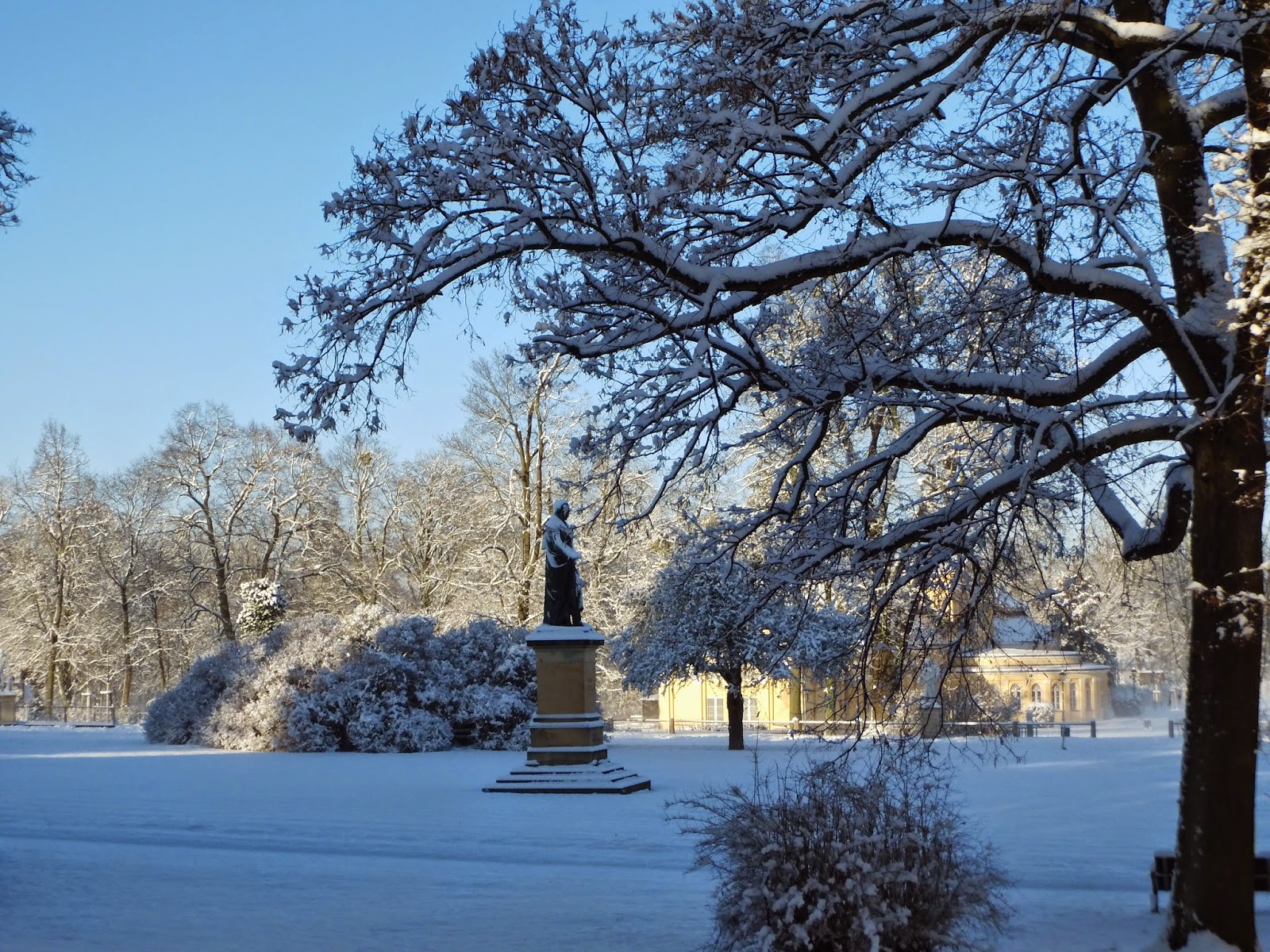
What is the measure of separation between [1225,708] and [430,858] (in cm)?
783

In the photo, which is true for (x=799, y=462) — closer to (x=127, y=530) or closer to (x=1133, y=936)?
(x=1133, y=936)

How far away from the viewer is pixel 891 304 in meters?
9.48

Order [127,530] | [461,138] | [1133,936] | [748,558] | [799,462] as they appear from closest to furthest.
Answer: [461,138] < [1133,936] < [799,462] < [748,558] < [127,530]

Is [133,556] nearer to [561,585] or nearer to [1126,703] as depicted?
[561,585]

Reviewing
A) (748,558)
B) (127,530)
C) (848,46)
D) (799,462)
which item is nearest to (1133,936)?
(799,462)

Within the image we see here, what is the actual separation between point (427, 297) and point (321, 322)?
73cm

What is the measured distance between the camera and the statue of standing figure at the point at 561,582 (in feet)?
66.8

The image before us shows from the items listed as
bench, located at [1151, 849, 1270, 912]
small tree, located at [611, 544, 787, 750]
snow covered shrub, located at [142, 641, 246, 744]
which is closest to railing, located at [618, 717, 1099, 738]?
small tree, located at [611, 544, 787, 750]

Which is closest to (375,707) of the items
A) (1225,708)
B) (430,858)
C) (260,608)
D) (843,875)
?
(260,608)

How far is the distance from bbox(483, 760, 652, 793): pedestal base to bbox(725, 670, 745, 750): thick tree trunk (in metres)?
8.95

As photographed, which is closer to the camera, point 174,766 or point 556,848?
point 556,848

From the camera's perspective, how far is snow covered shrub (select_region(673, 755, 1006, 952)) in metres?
6.51

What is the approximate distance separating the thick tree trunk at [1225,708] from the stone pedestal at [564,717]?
12.6m

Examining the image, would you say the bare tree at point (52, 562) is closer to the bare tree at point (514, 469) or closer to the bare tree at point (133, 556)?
the bare tree at point (133, 556)
